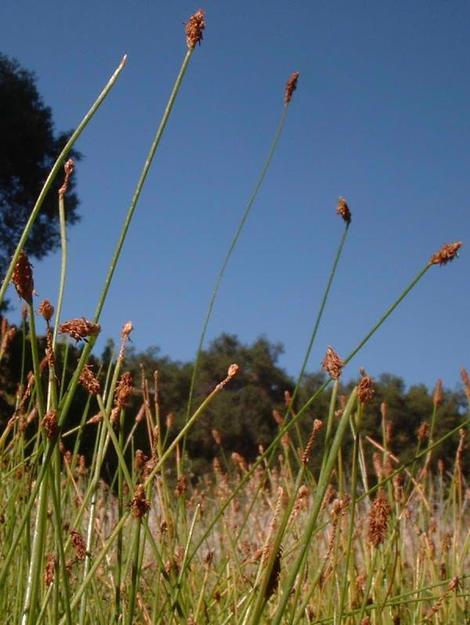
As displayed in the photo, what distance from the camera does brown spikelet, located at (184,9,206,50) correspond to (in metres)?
1.03

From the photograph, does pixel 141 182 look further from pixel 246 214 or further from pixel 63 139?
pixel 63 139

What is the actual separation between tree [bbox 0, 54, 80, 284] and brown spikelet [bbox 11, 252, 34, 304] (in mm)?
17414

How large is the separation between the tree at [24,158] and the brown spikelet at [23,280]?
17414mm

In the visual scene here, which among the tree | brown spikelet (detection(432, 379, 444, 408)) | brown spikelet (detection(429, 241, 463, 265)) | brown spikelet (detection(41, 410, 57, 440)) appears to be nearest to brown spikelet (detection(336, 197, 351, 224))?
brown spikelet (detection(429, 241, 463, 265))

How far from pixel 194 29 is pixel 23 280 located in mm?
389

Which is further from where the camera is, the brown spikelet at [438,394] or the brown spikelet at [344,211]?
the brown spikelet at [438,394]

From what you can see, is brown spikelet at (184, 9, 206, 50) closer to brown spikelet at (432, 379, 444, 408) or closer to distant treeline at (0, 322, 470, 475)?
brown spikelet at (432, 379, 444, 408)

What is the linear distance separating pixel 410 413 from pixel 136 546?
17.7 m

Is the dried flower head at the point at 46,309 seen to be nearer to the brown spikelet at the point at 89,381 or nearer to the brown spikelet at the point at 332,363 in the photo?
the brown spikelet at the point at 89,381

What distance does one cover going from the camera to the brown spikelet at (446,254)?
3.16 ft

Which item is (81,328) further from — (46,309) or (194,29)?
(194,29)

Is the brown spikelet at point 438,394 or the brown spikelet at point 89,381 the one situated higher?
the brown spikelet at point 438,394

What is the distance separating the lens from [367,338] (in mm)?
1062

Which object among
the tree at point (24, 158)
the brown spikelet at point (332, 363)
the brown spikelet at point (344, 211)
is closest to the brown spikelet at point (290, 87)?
the brown spikelet at point (344, 211)
